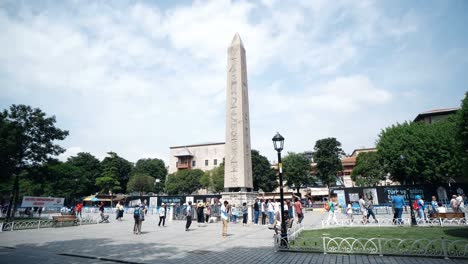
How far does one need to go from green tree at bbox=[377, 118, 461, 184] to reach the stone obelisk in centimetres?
2260

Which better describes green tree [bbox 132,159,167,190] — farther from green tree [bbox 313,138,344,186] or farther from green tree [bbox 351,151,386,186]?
green tree [bbox 351,151,386,186]

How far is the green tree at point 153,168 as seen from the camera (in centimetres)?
7630

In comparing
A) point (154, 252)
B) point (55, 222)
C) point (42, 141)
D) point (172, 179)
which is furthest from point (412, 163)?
point (172, 179)

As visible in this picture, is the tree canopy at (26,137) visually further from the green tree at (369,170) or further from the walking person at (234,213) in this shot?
the green tree at (369,170)

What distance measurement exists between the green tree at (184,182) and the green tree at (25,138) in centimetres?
4029

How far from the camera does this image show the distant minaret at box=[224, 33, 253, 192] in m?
19.8

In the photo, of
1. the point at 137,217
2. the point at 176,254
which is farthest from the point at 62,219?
the point at 176,254

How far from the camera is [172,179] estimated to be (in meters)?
64.8

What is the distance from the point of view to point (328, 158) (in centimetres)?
5419

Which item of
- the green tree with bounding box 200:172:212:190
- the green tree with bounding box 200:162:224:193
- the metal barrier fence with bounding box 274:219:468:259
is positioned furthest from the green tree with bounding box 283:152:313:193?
the metal barrier fence with bounding box 274:219:468:259

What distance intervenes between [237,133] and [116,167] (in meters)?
50.5

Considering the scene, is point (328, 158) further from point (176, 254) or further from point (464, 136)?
point (176, 254)

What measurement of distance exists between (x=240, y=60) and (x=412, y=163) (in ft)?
92.0

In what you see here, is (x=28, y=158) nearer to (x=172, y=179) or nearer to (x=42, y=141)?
(x=42, y=141)
